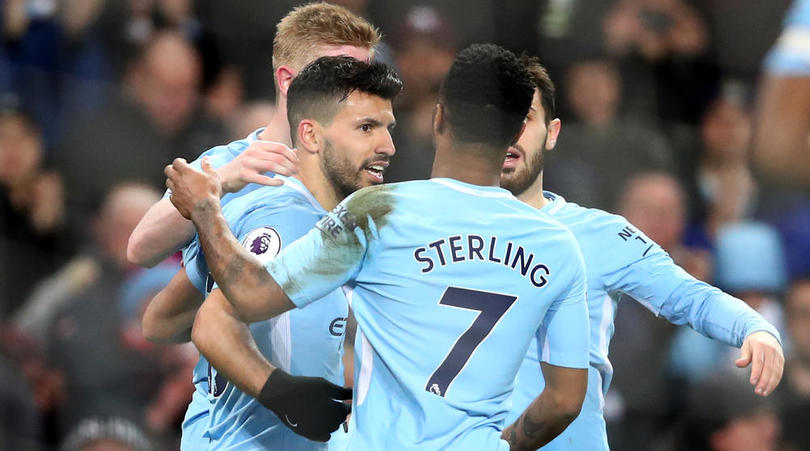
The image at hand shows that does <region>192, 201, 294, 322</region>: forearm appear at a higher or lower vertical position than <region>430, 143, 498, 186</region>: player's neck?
lower

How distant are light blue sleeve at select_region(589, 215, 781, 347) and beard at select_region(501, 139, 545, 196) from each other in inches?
10.0

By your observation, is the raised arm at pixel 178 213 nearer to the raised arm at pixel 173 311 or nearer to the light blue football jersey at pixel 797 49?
the raised arm at pixel 173 311

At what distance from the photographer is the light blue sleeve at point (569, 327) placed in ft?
8.04

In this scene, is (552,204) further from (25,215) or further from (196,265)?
(25,215)

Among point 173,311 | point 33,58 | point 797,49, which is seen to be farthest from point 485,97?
point 33,58

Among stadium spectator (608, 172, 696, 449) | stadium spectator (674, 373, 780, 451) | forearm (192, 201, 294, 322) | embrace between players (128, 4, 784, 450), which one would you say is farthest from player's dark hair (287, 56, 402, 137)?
stadium spectator (674, 373, 780, 451)

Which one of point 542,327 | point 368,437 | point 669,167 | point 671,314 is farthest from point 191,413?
point 669,167

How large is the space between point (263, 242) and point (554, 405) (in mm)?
748

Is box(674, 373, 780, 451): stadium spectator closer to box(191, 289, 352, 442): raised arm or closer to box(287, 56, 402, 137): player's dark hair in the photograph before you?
box(287, 56, 402, 137): player's dark hair

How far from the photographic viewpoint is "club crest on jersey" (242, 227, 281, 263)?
252cm

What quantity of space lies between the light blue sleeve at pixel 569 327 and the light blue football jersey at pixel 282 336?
0.50 m

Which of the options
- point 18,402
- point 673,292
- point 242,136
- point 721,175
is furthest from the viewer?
point 721,175

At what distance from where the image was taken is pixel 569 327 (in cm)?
247

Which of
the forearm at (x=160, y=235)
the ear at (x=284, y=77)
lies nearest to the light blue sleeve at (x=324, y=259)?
the forearm at (x=160, y=235)
